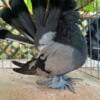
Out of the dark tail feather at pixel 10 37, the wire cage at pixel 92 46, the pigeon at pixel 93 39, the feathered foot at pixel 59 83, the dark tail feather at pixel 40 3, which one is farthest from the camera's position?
the pigeon at pixel 93 39

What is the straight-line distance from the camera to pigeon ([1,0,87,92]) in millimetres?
2051

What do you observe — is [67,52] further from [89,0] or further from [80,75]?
[80,75]

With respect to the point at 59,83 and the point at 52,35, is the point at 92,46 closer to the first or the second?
the point at 59,83

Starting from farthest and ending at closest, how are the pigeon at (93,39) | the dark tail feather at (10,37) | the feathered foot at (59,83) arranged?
the pigeon at (93,39) < the feathered foot at (59,83) < the dark tail feather at (10,37)

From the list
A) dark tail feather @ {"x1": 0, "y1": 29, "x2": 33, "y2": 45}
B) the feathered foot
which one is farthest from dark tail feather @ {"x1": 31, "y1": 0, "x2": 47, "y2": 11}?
the feathered foot

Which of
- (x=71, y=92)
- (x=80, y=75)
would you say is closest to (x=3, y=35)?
(x=71, y=92)

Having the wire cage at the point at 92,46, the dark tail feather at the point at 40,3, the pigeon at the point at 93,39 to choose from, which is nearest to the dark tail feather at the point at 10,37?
the dark tail feather at the point at 40,3

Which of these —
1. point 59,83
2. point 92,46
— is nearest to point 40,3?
point 59,83

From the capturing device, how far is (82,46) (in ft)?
7.06

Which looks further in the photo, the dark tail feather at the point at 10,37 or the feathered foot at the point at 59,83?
the feathered foot at the point at 59,83

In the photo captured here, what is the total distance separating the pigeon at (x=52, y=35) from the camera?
6.73 ft

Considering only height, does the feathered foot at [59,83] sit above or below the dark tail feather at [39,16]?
below

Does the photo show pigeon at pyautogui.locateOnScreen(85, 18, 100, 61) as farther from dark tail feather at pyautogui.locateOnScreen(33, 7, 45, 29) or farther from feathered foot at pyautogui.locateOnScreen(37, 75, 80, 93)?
dark tail feather at pyautogui.locateOnScreen(33, 7, 45, 29)

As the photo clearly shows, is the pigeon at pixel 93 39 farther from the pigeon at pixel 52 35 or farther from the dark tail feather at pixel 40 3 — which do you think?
the dark tail feather at pixel 40 3
